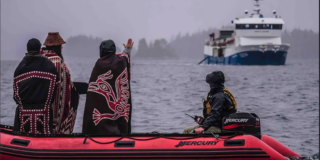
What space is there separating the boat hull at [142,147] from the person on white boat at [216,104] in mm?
237

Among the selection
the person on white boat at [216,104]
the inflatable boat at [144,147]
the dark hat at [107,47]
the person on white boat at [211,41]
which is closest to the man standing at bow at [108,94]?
the dark hat at [107,47]

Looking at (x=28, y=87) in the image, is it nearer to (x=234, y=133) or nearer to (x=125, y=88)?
(x=125, y=88)

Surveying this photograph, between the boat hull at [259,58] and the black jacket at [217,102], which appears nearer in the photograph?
the black jacket at [217,102]

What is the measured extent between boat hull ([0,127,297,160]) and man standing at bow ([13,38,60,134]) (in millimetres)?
355

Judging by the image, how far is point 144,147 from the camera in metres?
7.91

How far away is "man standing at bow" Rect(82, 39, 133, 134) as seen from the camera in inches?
317

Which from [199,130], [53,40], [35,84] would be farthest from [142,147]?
[53,40]

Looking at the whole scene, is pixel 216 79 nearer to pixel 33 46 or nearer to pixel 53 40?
pixel 53 40

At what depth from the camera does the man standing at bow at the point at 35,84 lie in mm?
7824

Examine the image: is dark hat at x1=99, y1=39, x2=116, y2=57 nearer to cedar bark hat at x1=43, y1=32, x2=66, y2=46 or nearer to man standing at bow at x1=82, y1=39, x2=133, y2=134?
man standing at bow at x1=82, y1=39, x2=133, y2=134

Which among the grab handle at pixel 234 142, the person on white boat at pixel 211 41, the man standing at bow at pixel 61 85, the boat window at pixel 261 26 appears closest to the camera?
the grab handle at pixel 234 142

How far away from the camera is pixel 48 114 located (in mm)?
7914

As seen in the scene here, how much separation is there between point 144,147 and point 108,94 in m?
0.87

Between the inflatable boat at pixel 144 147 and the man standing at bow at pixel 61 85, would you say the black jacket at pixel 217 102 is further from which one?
the man standing at bow at pixel 61 85
